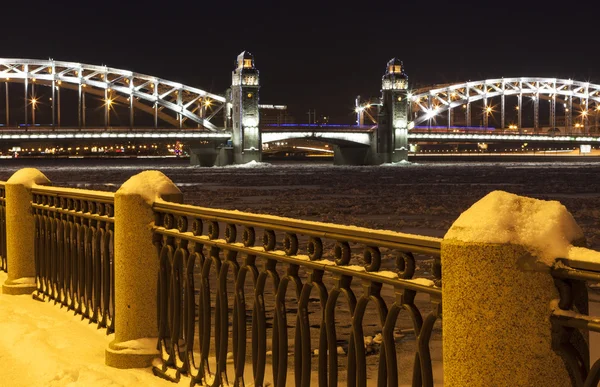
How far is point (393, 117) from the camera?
110 metres

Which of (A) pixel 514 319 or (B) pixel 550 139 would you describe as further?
(B) pixel 550 139

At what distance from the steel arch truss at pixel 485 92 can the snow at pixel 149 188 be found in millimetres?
119052

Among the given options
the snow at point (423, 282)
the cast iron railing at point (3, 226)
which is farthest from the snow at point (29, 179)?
the snow at point (423, 282)

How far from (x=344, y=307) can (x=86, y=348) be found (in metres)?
3.14

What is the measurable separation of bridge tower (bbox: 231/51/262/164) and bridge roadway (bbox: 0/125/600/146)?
5.55 ft

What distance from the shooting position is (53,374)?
5184 millimetres

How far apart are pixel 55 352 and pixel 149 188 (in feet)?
4.33

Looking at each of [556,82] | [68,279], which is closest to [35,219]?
[68,279]

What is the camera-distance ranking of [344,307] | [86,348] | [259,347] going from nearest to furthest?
[259,347]
[86,348]
[344,307]

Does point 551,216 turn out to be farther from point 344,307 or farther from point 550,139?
point 550,139

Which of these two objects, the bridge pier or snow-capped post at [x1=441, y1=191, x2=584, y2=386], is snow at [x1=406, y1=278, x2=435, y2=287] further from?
the bridge pier

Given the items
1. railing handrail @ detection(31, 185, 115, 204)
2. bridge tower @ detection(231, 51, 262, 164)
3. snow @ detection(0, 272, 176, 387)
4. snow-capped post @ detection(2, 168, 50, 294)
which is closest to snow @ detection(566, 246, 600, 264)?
snow @ detection(0, 272, 176, 387)

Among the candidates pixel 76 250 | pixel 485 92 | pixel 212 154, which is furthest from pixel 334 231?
pixel 485 92

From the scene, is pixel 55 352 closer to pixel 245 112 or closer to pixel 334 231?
pixel 334 231
